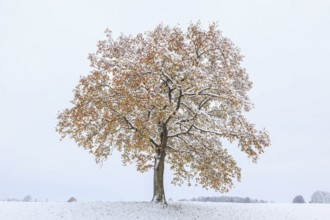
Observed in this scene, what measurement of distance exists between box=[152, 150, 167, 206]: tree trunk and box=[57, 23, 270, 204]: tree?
7 centimetres

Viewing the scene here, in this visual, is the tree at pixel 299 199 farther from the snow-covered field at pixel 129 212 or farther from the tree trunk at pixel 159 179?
the tree trunk at pixel 159 179

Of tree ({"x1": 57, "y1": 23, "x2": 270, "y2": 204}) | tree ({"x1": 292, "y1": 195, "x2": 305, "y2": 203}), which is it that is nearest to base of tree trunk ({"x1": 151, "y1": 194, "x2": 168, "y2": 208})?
tree ({"x1": 57, "y1": 23, "x2": 270, "y2": 204})

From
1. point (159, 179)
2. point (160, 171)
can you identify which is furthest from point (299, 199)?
point (159, 179)

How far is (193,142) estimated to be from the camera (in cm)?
2506

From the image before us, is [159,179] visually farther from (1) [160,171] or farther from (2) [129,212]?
(2) [129,212]

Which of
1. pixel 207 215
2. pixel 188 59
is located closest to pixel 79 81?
pixel 188 59

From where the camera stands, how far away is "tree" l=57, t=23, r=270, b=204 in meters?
20.9

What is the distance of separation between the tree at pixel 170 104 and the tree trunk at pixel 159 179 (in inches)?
2.9

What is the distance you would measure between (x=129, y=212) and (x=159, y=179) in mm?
4016

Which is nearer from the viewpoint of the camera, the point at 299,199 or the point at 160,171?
the point at 160,171

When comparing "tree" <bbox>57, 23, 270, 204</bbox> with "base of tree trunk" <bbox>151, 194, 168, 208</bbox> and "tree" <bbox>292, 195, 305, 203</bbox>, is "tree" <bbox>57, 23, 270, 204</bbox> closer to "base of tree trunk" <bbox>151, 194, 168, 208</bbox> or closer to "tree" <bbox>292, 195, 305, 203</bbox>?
"base of tree trunk" <bbox>151, 194, 168, 208</bbox>

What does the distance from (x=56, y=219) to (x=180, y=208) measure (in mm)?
9295

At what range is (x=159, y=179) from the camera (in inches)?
960

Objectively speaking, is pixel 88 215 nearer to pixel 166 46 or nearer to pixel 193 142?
pixel 193 142
